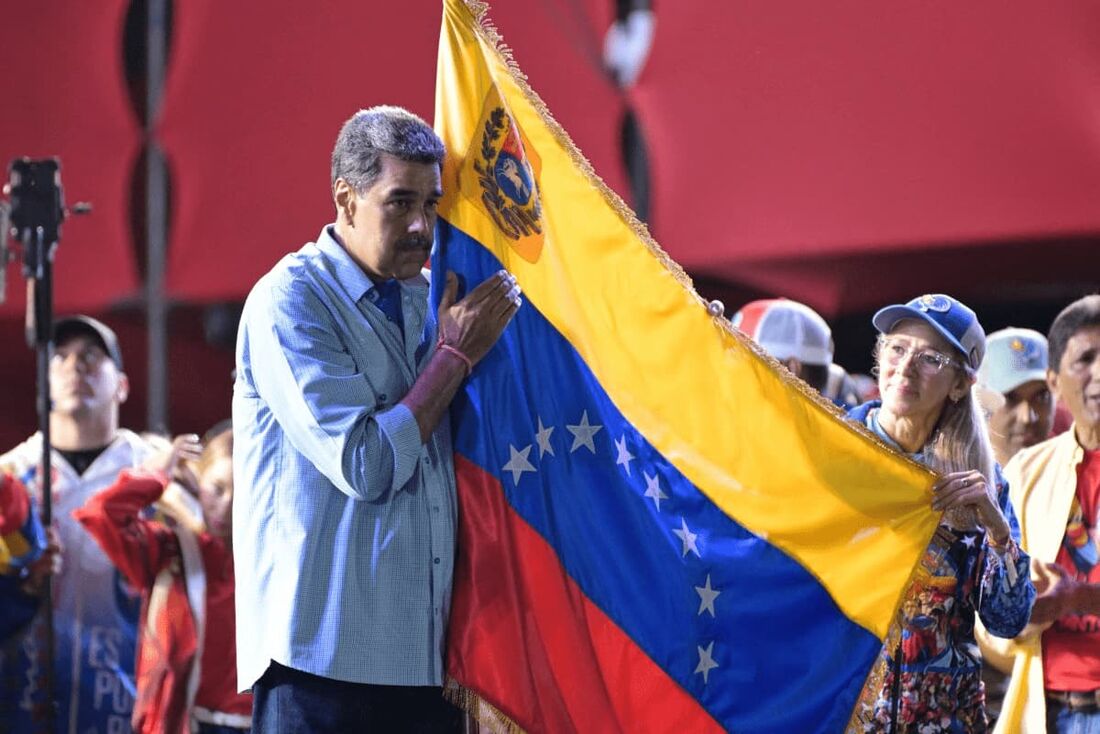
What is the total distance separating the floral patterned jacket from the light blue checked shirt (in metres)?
1.12

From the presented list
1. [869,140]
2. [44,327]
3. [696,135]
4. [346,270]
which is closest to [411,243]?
[346,270]

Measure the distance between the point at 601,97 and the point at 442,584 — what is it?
18.0ft

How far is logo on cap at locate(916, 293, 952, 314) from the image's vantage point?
391 cm

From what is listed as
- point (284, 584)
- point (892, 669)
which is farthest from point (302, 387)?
point (892, 669)

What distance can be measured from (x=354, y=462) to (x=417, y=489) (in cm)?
23

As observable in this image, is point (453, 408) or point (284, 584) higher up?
point (453, 408)

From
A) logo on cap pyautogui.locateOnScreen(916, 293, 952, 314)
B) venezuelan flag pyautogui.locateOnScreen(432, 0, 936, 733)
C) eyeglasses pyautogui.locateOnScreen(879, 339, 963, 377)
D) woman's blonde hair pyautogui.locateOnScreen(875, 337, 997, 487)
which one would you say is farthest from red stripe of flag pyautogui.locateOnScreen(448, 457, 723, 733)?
logo on cap pyautogui.locateOnScreen(916, 293, 952, 314)

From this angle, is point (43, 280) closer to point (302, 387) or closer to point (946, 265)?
point (302, 387)

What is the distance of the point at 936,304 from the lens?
393 cm

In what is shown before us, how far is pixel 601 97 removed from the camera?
8.44 metres

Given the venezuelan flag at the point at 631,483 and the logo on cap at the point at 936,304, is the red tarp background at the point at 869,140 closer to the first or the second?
the logo on cap at the point at 936,304

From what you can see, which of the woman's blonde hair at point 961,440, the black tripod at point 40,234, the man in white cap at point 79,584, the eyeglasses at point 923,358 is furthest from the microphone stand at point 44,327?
the woman's blonde hair at point 961,440

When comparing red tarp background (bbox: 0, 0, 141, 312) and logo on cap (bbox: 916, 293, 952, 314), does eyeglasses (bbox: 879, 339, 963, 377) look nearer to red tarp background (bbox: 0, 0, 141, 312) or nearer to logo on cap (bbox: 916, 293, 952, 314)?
logo on cap (bbox: 916, 293, 952, 314)

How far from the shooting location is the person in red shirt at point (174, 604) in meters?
5.73
